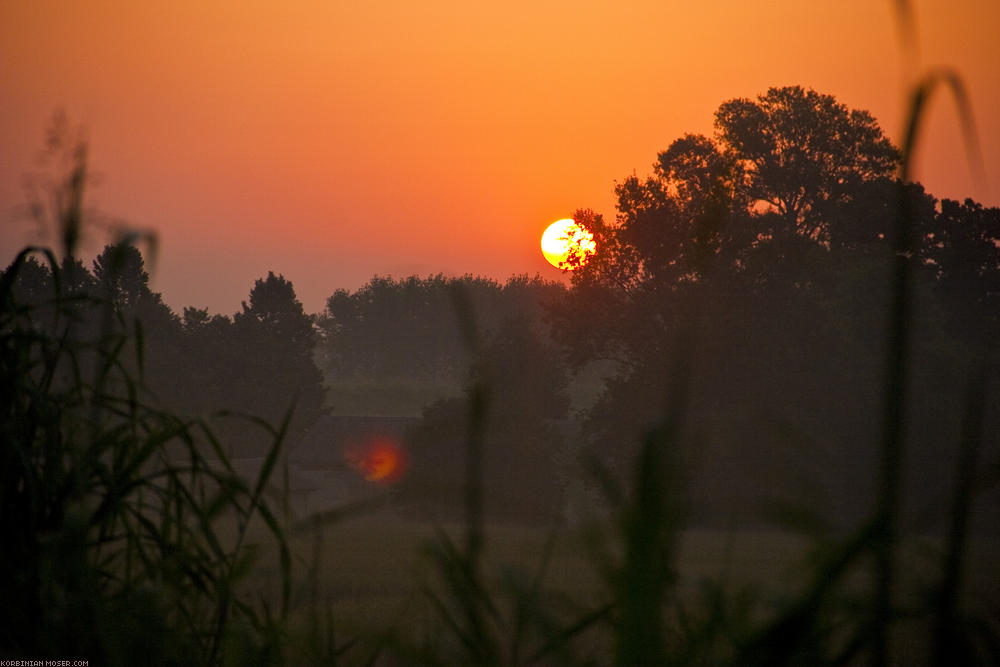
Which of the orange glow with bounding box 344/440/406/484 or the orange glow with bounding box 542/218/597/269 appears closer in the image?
the orange glow with bounding box 542/218/597/269

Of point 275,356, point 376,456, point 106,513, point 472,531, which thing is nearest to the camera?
point 472,531

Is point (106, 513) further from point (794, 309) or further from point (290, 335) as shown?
point (290, 335)

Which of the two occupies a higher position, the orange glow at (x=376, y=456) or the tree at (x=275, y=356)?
the tree at (x=275, y=356)

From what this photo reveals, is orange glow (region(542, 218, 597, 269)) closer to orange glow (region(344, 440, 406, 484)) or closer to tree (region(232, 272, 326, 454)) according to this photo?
orange glow (region(344, 440, 406, 484))

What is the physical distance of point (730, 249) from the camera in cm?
3425

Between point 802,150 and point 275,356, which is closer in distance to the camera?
point 802,150

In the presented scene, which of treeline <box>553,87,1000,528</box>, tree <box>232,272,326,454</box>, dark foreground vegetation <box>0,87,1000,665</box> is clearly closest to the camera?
dark foreground vegetation <box>0,87,1000,665</box>

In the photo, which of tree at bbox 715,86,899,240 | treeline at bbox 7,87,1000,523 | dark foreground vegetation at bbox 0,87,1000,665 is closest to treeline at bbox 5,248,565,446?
dark foreground vegetation at bbox 0,87,1000,665

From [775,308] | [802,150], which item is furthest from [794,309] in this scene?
[802,150]

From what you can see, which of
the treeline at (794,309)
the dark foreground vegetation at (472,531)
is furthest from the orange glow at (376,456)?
the dark foreground vegetation at (472,531)

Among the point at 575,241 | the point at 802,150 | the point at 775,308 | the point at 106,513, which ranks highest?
the point at 802,150

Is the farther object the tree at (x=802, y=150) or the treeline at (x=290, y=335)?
the tree at (x=802, y=150)

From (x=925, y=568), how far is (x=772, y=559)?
18.3 meters

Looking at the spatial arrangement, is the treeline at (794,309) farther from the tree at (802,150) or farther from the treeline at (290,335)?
the treeline at (290,335)
